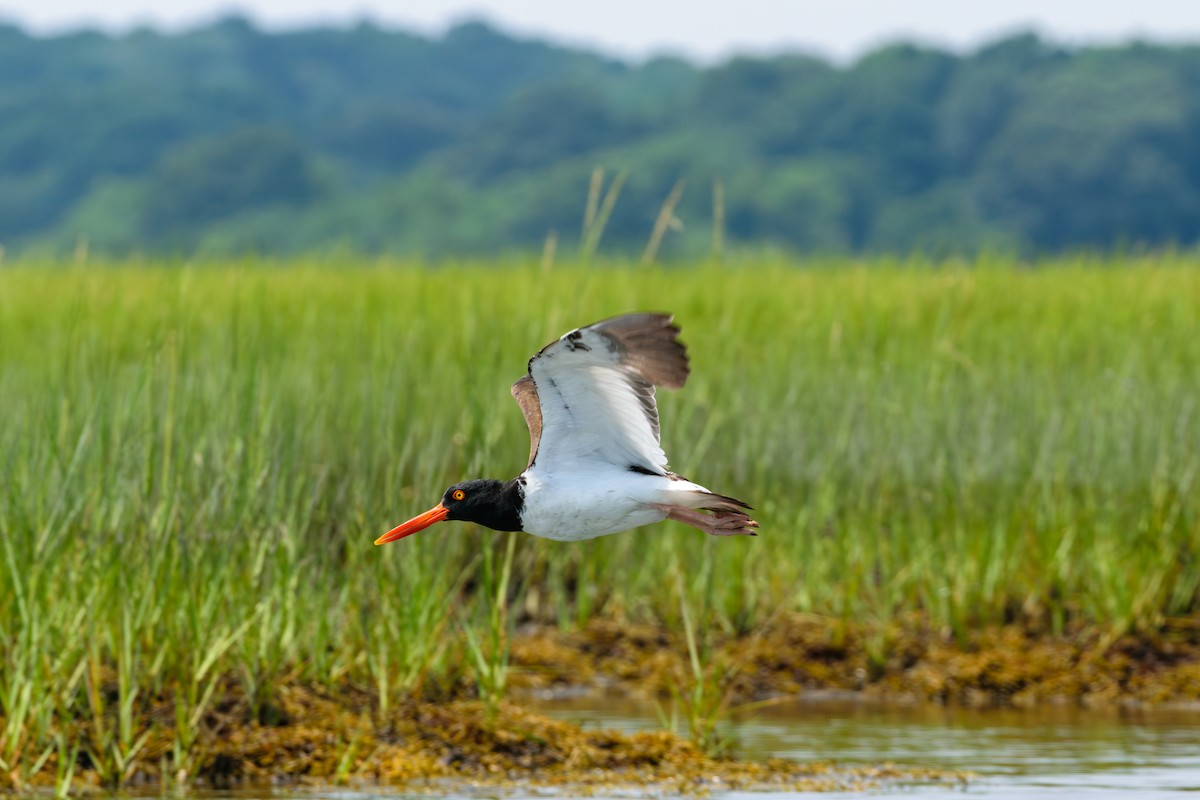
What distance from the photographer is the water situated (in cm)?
784

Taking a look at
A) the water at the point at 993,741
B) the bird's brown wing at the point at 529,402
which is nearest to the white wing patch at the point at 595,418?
the bird's brown wing at the point at 529,402

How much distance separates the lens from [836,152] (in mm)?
73250

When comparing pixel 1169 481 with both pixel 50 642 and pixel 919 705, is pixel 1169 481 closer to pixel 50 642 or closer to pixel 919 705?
pixel 919 705

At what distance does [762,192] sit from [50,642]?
198 feet

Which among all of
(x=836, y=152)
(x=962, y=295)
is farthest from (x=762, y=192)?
(x=962, y=295)

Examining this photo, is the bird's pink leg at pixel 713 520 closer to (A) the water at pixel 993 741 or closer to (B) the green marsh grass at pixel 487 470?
(A) the water at pixel 993 741

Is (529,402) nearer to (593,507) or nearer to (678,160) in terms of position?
(593,507)

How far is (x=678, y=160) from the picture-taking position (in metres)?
70.2

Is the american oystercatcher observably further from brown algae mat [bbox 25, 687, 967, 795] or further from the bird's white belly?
brown algae mat [bbox 25, 687, 967, 795]

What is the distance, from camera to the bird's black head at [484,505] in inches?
237

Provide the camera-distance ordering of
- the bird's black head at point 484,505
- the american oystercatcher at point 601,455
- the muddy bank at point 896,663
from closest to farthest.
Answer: the american oystercatcher at point 601,455, the bird's black head at point 484,505, the muddy bank at point 896,663

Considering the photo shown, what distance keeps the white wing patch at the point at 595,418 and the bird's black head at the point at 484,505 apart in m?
0.13

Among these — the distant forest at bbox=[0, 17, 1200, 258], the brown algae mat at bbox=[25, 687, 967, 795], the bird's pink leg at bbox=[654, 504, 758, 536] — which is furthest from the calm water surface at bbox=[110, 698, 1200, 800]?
the distant forest at bbox=[0, 17, 1200, 258]

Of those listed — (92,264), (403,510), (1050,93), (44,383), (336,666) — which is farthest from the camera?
(1050,93)
